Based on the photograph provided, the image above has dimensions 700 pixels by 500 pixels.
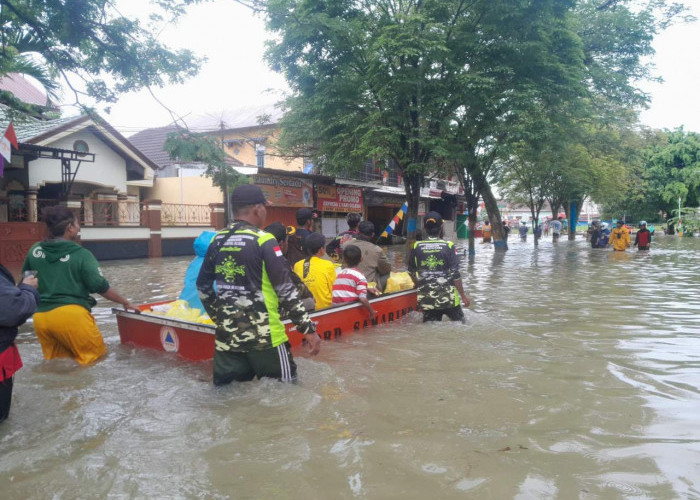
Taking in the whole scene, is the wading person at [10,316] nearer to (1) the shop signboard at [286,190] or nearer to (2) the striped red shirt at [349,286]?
(2) the striped red shirt at [349,286]

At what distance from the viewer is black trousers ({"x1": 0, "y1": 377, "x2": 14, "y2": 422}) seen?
3520 millimetres

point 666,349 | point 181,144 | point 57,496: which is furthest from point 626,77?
point 57,496

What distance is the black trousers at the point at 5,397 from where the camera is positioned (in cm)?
352

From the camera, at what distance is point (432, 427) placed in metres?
3.76

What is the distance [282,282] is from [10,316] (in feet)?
5.42

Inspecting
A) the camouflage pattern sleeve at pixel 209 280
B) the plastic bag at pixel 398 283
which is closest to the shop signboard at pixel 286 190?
the plastic bag at pixel 398 283

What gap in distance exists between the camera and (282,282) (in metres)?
3.68

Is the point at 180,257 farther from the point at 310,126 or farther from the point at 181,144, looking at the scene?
the point at 181,144

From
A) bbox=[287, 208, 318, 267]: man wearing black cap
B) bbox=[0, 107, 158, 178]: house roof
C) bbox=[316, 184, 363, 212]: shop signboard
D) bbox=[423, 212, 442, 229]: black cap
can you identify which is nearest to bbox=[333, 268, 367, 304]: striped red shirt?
bbox=[287, 208, 318, 267]: man wearing black cap

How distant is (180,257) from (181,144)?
49.9 ft

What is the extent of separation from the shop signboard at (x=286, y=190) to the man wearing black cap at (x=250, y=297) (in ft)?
64.5

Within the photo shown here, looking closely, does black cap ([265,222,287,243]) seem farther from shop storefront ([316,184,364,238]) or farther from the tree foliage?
shop storefront ([316,184,364,238])

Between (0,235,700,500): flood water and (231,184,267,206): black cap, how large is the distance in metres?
1.31

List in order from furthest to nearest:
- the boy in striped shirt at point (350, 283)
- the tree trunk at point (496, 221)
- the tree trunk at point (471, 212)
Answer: the tree trunk at point (496, 221) < the tree trunk at point (471, 212) < the boy in striped shirt at point (350, 283)
